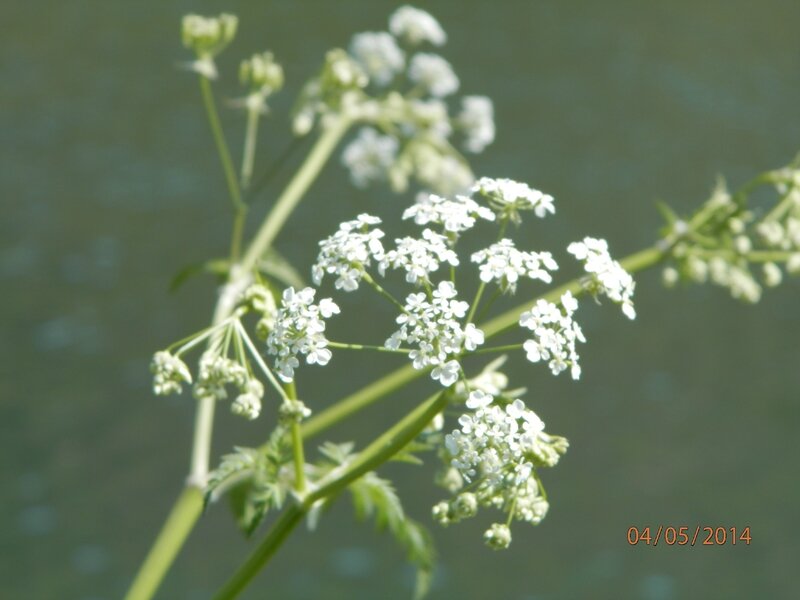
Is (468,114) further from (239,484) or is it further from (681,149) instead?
(681,149)

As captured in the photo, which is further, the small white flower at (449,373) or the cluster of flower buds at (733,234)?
the cluster of flower buds at (733,234)

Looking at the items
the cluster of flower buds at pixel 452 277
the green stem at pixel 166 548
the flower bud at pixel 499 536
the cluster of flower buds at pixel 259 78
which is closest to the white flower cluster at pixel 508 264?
the cluster of flower buds at pixel 452 277

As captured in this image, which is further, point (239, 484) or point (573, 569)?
point (573, 569)

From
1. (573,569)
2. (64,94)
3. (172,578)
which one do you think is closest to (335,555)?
(172,578)

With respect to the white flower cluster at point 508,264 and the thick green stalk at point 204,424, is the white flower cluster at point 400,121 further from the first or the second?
the white flower cluster at point 508,264

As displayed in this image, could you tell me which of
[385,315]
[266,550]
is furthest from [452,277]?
[385,315]

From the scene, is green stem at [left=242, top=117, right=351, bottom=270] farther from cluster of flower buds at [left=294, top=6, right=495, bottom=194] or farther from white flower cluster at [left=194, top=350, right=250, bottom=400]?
white flower cluster at [left=194, top=350, right=250, bottom=400]

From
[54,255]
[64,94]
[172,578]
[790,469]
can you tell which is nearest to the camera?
[172,578]
